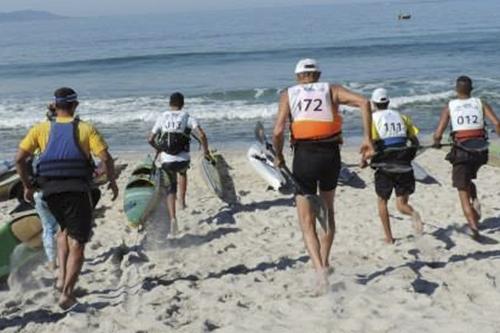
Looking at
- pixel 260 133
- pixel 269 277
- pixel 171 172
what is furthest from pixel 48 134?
pixel 260 133

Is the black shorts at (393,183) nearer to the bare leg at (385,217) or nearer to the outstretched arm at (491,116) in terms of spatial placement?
the bare leg at (385,217)

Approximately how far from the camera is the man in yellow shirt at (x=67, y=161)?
5.05 meters

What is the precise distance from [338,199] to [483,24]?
51.1 metres

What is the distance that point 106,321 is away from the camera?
4980 millimetres

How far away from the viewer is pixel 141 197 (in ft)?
26.6

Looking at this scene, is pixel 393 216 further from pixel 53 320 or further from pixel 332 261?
pixel 53 320

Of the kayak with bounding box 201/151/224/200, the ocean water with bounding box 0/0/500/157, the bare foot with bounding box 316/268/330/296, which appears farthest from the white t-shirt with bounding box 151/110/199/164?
the ocean water with bounding box 0/0/500/157

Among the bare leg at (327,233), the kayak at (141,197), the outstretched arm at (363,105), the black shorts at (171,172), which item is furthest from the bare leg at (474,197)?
the kayak at (141,197)

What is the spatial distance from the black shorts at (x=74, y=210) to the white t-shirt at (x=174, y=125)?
2.48 m

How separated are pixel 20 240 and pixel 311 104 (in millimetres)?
3294

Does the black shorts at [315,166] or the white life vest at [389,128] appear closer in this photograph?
the black shorts at [315,166]

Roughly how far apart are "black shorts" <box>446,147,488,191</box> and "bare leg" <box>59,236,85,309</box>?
3614mm

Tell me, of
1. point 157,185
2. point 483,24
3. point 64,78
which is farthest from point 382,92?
point 483,24

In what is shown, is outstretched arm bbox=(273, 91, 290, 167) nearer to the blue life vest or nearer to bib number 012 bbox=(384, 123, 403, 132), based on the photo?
the blue life vest
